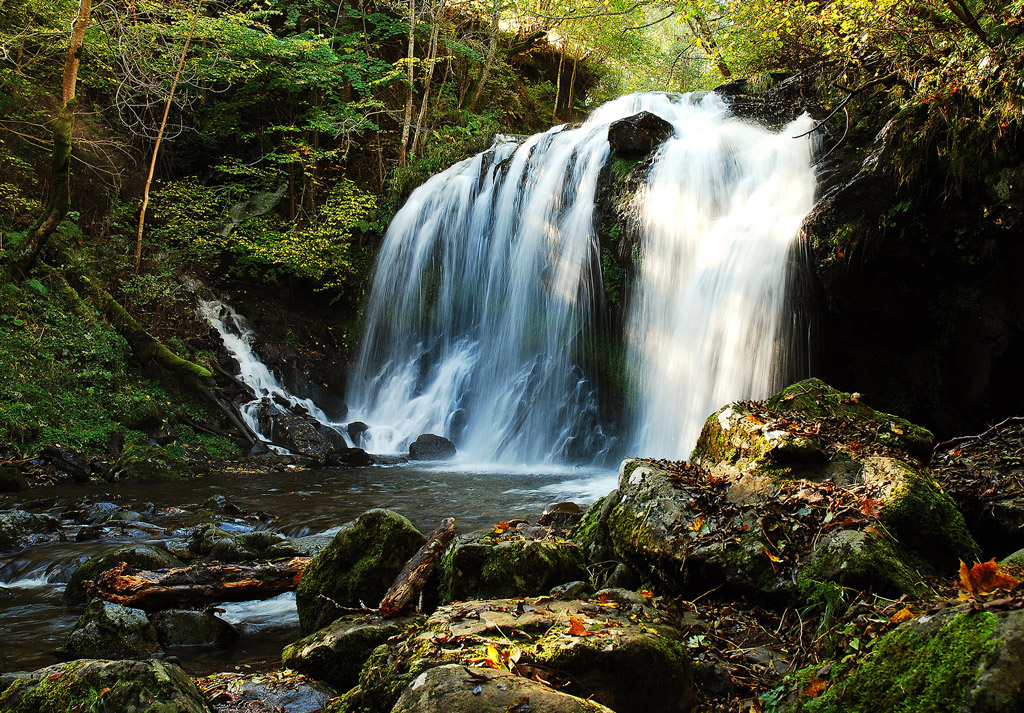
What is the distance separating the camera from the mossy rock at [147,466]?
916cm

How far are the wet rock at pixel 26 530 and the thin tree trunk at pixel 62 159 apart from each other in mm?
6352

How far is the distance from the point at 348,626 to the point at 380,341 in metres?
11.9

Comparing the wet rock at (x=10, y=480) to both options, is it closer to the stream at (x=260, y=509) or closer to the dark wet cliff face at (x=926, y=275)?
the stream at (x=260, y=509)

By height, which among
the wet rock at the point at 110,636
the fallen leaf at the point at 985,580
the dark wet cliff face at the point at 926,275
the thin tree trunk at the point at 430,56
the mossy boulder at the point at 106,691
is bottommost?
the wet rock at the point at 110,636

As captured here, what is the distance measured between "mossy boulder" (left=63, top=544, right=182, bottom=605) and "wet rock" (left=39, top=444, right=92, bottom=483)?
503 centimetres

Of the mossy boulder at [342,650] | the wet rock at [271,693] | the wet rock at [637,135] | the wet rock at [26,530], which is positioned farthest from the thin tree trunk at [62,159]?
the mossy boulder at [342,650]

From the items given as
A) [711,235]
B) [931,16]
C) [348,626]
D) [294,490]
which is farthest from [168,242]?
[931,16]

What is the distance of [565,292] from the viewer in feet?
38.0

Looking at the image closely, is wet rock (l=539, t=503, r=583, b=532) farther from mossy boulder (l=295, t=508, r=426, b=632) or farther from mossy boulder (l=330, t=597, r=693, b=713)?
mossy boulder (l=330, t=597, r=693, b=713)

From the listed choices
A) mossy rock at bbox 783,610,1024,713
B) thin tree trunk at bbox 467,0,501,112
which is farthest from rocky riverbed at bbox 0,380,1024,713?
thin tree trunk at bbox 467,0,501,112

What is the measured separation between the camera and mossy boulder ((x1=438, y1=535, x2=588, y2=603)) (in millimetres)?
3152

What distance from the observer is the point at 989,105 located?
20.9 feet

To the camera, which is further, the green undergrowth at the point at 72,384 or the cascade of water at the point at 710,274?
the green undergrowth at the point at 72,384

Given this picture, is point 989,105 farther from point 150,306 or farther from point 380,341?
point 150,306
